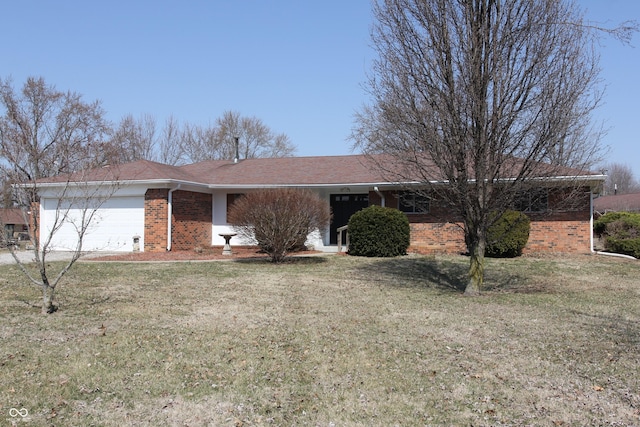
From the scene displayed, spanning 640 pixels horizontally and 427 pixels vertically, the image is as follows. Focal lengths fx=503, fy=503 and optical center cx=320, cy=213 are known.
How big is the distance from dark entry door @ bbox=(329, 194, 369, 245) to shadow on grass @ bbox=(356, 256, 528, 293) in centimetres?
424

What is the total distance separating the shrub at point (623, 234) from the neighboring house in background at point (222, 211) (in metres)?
0.88

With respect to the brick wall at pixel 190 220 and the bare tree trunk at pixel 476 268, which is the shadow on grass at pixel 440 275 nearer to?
the bare tree trunk at pixel 476 268

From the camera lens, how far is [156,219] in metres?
16.6

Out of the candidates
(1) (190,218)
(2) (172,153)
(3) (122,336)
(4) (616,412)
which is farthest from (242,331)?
(2) (172,153)

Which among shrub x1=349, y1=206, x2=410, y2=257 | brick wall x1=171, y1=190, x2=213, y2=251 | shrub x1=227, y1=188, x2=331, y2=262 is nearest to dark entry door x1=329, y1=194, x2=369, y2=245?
shrub x1=349, y1=206, x2=410, y2=257

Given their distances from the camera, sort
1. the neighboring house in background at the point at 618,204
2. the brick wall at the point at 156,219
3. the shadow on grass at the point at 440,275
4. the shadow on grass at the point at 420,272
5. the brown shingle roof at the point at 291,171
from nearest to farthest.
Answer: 1. the shadow on grass at the point at 440,275
2. the shadow on grass at the point at 420,272
3. the brick wall at the point at 156,219
4. the brown shingle roof at the point at 291,171
5. the neighboring house in background at the point at 618,204

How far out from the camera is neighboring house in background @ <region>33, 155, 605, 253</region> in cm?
1603

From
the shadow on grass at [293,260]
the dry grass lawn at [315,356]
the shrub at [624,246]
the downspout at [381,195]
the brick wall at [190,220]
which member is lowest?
the dry grass lawn at [315,356]

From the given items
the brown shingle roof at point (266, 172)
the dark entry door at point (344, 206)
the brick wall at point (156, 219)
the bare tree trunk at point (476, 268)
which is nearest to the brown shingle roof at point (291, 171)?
the brown shingle roof at point (266, 172)

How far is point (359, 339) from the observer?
598 cm

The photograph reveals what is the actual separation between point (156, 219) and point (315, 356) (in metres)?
12.6

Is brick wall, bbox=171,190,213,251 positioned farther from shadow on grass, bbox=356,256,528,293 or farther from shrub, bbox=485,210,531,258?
shrub, bbox=485,210,531,258

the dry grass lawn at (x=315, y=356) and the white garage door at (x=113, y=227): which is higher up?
the white garage door at (x=113, y=227)

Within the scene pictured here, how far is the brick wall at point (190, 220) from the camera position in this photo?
17.1 meters
